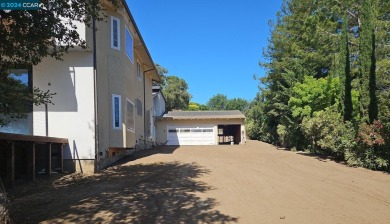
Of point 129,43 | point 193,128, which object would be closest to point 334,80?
point 129,43

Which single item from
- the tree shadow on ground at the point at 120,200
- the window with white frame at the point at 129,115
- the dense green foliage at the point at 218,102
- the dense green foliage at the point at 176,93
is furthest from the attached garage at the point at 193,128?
the dense green foliage at the point at 218,102

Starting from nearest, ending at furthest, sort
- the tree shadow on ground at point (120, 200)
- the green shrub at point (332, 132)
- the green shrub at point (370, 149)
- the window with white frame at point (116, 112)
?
the tree shadow on ground at point (120, 200), the green shrub at point (370, 149), the window with white frame at point (116, 112), the green shrub at point (332, 132)

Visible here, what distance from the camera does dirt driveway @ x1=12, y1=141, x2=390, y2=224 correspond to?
783cm

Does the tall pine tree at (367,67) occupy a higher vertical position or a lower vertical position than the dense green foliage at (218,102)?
lower

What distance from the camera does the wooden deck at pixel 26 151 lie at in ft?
38.6

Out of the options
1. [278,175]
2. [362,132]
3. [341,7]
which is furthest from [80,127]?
[341,7]

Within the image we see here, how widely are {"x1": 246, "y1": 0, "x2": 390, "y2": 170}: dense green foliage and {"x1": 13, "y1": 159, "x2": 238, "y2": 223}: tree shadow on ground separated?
30.2 feet

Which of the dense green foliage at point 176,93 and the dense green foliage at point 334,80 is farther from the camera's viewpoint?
the dense green foliage at point 176,93

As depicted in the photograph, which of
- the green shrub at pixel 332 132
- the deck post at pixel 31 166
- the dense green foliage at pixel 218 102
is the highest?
the dense green foliage at pixel 218 102

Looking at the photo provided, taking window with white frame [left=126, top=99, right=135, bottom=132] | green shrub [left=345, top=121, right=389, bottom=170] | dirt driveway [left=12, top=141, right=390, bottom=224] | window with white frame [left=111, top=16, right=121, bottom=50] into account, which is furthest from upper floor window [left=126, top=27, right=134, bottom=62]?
green shrub [left=345, top=121, right=389, bottom=170]

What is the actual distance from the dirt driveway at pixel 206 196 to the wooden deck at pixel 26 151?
58cm

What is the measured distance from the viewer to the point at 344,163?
19.4 meters

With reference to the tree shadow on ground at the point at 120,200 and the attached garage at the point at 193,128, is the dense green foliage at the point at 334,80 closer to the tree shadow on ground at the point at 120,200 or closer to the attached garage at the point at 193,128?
the attached garage at the point at 193,128

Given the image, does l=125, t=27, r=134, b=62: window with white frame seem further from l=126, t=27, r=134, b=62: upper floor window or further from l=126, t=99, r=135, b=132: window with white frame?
l=126, t=99, r=135, b=132: window with white frame
